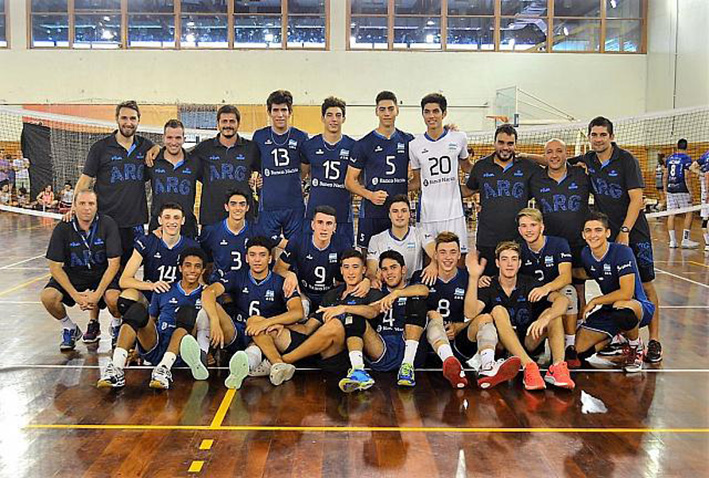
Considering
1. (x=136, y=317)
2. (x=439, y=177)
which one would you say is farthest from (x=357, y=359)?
(x=439, y=177)

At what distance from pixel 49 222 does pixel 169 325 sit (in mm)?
17386

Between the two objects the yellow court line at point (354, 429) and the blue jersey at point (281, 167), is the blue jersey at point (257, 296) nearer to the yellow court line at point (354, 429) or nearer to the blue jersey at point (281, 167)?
the blue jersey at point (281, 167)

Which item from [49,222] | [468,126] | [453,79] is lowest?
[49,222]

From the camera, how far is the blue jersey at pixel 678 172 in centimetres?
1390

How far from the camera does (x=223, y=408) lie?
4984 millimetres

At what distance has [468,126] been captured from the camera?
2289cm

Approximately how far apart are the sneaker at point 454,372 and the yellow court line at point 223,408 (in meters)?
1.62

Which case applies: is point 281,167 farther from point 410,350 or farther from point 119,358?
point 119,358

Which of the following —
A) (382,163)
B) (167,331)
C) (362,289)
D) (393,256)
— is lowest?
(167,331)

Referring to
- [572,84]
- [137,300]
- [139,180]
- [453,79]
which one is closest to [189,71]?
[453,79]

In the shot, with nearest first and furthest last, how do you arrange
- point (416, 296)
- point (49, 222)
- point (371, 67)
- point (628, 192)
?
point (416, 296), point (628, 192), point (49, 222), point (371, 67)

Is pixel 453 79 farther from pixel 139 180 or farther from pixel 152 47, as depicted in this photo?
pixel 139 180

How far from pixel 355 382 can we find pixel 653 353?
2.83m

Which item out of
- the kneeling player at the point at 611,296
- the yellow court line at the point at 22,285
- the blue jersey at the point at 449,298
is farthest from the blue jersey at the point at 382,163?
the yellow court line at the point at 22,285
